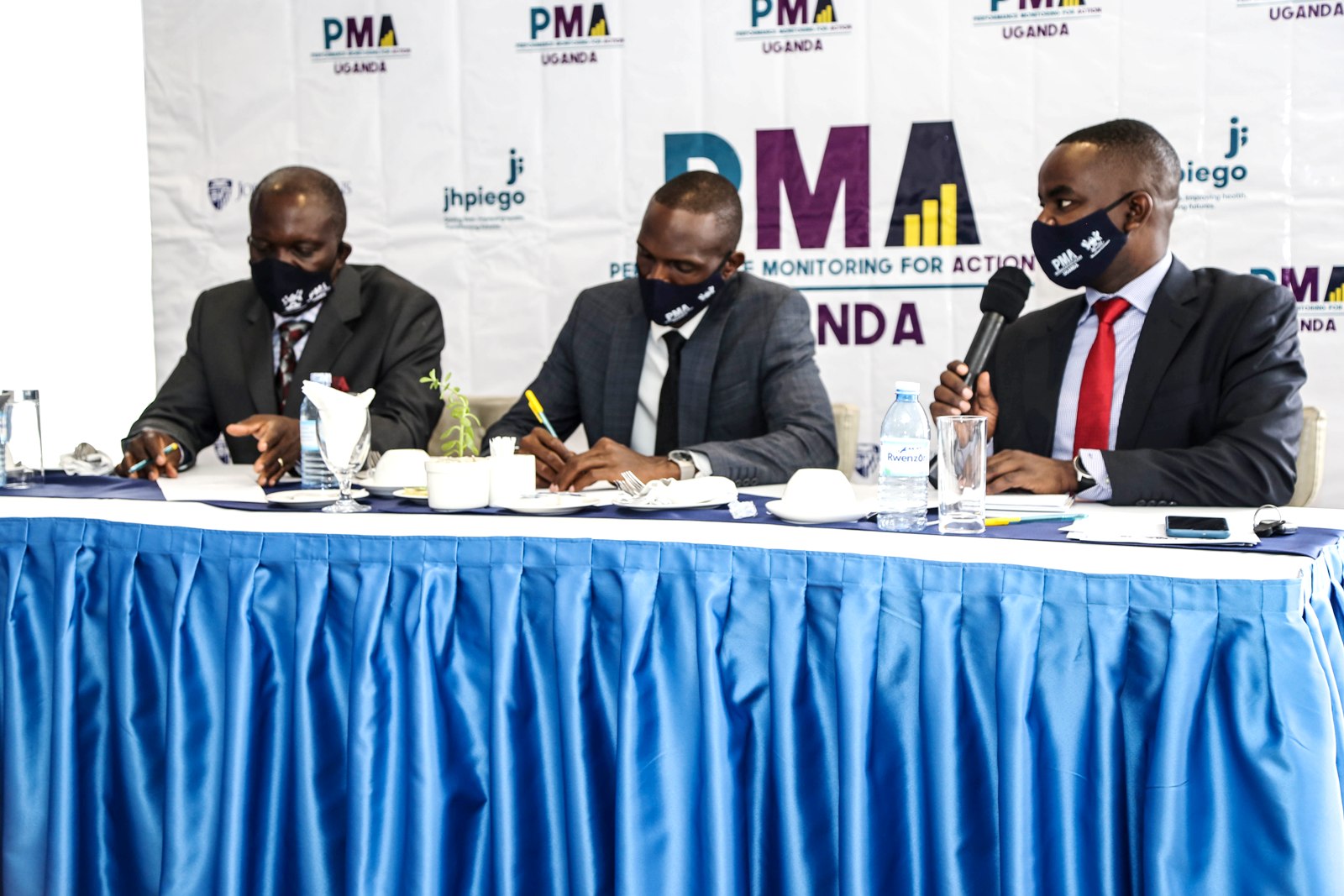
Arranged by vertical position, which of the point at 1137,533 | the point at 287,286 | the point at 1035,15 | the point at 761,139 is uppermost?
the point at 1035,15

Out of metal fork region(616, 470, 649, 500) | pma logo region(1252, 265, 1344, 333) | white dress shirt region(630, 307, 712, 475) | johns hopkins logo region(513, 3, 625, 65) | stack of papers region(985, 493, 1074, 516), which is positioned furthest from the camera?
johns hopkins logo region(513, 3, 625, 65)

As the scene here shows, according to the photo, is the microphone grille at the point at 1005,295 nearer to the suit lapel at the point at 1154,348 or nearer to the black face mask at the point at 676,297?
the suit lapel at the point at 1154,348

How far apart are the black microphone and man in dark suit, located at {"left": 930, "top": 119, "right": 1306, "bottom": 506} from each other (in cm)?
3

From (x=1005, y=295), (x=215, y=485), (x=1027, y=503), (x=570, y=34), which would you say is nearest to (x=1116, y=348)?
(x=1005, y=295)

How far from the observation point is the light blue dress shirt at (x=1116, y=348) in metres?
2.46

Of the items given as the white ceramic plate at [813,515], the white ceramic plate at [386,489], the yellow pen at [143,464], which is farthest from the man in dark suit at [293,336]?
the white ceramic plate at [813,515]

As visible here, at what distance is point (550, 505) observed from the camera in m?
1.80

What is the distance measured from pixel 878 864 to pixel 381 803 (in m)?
0.65

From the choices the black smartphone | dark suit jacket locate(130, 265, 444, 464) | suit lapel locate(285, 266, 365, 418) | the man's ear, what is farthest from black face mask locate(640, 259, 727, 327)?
the black smartphone

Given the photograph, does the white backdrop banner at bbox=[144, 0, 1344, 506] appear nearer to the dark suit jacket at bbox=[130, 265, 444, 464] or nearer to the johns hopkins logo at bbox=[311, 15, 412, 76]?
the johns hopkins logo at bbox=[311, 15, 412, 76]

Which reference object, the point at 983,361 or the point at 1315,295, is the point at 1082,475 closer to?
the point at 983,361

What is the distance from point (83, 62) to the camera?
420 centimetres

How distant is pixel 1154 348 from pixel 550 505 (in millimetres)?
1302

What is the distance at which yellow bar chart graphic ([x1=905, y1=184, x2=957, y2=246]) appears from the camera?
3.49m
